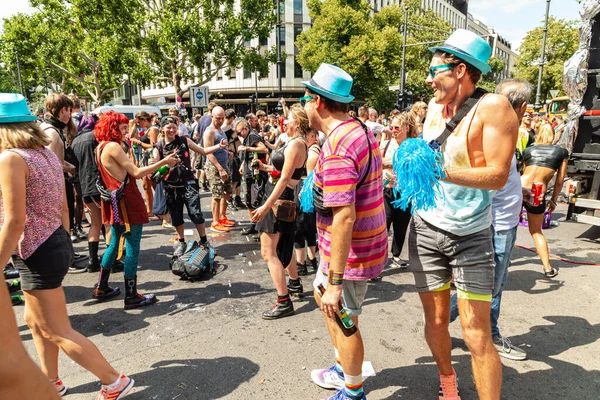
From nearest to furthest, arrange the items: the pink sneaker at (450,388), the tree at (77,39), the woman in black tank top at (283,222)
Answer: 1. the pink sneaker at (450,388)
2. the woman in black tank top at (283,222)
3. the tree at (77,39)

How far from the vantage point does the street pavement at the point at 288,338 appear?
2.83 m

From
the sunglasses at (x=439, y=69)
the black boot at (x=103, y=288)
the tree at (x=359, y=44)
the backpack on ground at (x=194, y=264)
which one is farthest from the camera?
the tree at (x=359, y=44)

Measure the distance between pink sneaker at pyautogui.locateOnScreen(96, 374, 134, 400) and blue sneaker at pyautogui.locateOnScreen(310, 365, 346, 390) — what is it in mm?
1274

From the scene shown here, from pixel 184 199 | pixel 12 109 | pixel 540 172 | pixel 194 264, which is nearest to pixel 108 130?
pixel 12 109

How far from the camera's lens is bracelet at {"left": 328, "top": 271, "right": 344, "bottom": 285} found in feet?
7.23

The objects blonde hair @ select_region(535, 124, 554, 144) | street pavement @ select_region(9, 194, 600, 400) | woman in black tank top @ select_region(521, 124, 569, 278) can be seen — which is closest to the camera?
street pavement @ select_region(9, 194, 600, 400)

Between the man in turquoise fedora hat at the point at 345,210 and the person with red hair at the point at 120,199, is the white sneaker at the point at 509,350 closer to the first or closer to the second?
the man in turquoise fedora hat at the point at 345,210

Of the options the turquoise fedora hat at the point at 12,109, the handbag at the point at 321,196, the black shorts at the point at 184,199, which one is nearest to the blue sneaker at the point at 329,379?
the handbag at the point at 321,196

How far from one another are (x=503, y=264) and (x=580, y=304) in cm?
192

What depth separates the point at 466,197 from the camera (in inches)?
87.7

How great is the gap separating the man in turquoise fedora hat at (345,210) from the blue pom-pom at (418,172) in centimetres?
19

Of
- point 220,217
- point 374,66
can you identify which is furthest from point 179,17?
point 220,217

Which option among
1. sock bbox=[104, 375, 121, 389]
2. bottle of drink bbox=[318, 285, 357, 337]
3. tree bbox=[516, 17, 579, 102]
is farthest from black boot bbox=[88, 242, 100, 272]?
tree bbox=[516, 17, 579, 102]

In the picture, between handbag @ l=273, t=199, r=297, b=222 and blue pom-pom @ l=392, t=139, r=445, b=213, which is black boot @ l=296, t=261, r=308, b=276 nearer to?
handbag @ l=273, t=199, r=297, b=222
